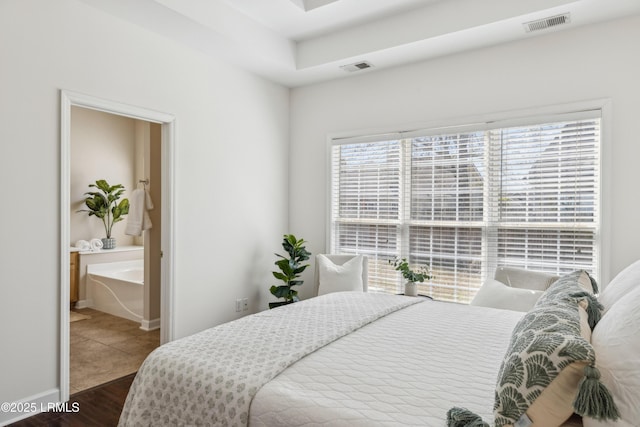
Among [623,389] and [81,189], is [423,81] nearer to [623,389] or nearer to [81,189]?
[623,389]

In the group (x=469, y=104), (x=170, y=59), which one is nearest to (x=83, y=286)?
(x=170, y=59)

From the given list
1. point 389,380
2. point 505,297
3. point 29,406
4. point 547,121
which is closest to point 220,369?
point 389,380

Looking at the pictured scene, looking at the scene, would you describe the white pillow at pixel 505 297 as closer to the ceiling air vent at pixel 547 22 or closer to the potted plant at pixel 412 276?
the potted plant at pixel 412 276

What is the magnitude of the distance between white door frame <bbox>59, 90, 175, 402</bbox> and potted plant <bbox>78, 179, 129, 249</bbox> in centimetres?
267

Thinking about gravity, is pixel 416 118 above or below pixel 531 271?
above

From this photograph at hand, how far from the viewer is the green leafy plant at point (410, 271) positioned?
3.61 metres

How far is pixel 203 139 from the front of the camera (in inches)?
144

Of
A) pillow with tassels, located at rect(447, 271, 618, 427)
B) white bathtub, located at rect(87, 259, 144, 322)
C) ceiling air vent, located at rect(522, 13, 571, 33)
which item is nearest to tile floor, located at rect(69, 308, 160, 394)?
white bathtub, located at rect(87, 259, 144, 322)

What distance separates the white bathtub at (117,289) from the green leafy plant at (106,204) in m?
0.54

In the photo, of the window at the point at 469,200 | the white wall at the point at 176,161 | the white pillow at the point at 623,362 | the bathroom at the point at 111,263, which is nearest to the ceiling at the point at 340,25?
the white wall at the point at 176,161

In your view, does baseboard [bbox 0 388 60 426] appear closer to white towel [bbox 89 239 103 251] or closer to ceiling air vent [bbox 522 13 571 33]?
white towel [bbox 89 239 103 251]

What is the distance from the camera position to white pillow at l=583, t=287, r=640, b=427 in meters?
0.91

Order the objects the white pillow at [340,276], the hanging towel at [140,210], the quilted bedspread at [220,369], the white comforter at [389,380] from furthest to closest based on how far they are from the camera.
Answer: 1. the hanging towel at [140,210]
2. the white pillow at [340,276]
3. the quilted bedspread at [220,369]
4. the white comforter at [389,380]

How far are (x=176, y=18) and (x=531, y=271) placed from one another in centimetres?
331
